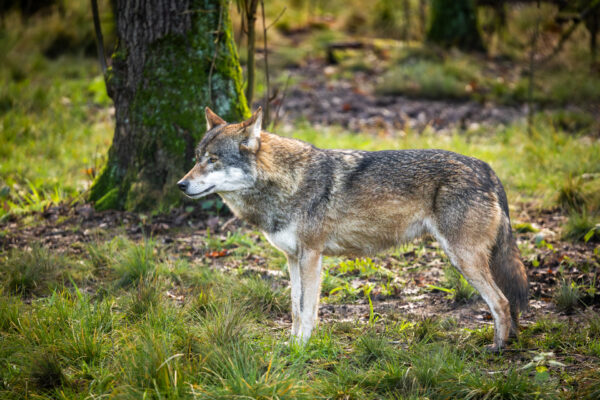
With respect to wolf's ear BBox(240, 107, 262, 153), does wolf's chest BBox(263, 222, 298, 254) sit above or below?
below

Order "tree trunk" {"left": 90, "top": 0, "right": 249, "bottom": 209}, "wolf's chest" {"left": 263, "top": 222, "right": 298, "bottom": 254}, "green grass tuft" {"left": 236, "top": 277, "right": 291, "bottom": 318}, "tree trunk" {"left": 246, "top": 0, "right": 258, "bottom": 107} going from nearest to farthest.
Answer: "wolf's chest" {"left": 263, "top": 222, "right": 298, "bottom": 254} → "green grass tuft" {"left": 236, "top": 277, "right": 291, "bottom": 318} → "tree trunk" {"left": 90, "top": 0, "right": 249, "bottom": 209} → "tree trunk" {"left": 246, "top": 0, "right": 258, "bottom": 107}

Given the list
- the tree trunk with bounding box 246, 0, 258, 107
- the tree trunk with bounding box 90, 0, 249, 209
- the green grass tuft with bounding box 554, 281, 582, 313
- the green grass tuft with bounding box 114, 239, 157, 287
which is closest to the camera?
the green grass tuft with bounding box 554, 281, 582, 313

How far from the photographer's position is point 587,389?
3479 mm

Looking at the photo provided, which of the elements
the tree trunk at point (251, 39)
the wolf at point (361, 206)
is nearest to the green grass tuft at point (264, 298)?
the wolf at point (361, 206)

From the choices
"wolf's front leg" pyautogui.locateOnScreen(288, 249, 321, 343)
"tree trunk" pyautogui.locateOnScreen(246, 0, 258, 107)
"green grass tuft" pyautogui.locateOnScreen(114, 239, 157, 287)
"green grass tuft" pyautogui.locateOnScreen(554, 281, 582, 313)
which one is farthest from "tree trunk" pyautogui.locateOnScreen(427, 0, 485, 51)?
"wolf's front leg" pyautogui.locateOnScreen(288, 249, 321, 343)

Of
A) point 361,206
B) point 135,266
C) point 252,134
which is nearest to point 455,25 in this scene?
point 361,206

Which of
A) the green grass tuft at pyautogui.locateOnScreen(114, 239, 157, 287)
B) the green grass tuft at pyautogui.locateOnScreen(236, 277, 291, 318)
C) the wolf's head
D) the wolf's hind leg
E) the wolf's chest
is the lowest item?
the green grass tuft at pyautogui.locateOnScreen(236, 277, 291, 318)

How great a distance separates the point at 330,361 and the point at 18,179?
6.92 m

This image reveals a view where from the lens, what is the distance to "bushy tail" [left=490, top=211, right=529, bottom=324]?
15.5 ft

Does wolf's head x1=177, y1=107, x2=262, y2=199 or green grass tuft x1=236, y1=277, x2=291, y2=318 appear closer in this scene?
wolf's head x1=177, y1=107, x2=262, y2=199

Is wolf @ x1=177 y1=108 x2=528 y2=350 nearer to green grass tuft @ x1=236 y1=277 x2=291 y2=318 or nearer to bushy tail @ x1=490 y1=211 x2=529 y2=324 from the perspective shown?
bushy tail @ x1=490 y1=211 x2=529 y2=324

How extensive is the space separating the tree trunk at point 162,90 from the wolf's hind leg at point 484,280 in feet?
13.6

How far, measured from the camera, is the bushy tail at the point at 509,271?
4.71 meters

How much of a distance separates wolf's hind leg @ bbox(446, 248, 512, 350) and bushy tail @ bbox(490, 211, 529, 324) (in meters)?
0.12
